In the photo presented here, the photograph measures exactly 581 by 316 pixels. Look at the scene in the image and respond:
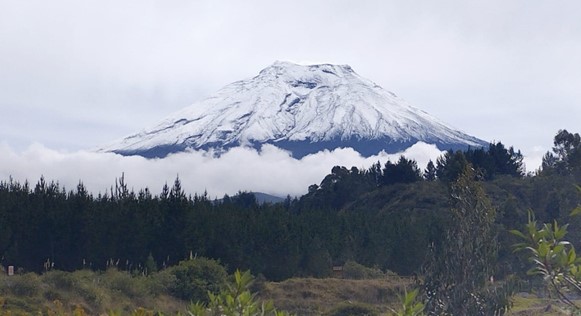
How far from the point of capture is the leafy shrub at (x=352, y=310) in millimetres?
27250

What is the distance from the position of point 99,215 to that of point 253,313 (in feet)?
132

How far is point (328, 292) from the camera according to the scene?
36906 mm

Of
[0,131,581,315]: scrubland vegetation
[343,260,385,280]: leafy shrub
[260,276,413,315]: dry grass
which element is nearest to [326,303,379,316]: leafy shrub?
[0,131,581,315]: scrubland vegetation

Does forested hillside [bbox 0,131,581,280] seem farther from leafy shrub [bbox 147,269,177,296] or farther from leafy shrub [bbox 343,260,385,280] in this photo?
leafy shrub [bbox 147,269,177,296]

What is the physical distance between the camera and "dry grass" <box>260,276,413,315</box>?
34562 mm

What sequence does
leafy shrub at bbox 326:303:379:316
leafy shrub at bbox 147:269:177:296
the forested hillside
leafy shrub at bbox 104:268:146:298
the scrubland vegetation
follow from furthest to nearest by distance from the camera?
1. the forested hillside
2. leafy shrub at bbox 147:269:177:296
3. leafy shrub at bbox 104:268:146:298
4. leafy shrub at bbox 326:303:379:316
5. the scrubland vegetation

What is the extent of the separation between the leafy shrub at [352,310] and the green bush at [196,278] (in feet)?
17.1

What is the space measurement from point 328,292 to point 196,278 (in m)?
6.58

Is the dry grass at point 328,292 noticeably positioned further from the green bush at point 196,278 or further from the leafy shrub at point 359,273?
the leafy shrub at point 359,273

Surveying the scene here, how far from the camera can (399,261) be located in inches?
2089

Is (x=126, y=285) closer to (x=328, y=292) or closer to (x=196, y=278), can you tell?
(x=196, y=278)

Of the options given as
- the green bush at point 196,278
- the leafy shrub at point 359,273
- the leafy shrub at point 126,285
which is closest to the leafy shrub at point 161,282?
the green bush at point 196,278

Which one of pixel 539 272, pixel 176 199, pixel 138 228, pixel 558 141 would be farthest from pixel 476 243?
pixel 558 141

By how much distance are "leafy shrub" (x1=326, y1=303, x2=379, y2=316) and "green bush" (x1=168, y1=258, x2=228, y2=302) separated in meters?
5.22
